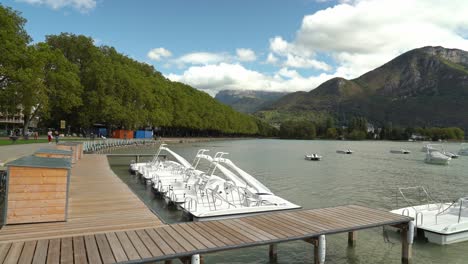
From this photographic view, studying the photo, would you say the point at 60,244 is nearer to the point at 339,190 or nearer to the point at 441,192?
the point at 339,190

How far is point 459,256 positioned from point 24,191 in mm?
14357

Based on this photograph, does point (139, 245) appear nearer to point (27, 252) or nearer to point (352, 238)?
point (27, 252)

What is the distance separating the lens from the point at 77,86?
63.9 metres

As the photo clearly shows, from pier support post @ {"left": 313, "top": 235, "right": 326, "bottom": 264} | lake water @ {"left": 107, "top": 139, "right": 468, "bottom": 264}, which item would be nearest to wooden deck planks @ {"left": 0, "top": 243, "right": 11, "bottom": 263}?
lake water @ {"left": 107, "top": 139, "right": 468, "bottom": 264}

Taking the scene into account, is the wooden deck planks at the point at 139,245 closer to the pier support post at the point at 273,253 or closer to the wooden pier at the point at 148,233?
the wooden pier at the point at 148,233

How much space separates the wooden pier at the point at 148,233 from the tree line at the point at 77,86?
36.2m

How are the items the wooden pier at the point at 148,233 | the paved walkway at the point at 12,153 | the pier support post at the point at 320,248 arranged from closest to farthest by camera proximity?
the wooden pier at the point at 148,233 < the pier support post at the point at 320,248 < the paved walkway at the point at 12,153

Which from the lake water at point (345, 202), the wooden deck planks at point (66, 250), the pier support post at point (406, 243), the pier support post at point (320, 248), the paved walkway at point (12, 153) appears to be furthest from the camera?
the paved walkway at point (12, 153)

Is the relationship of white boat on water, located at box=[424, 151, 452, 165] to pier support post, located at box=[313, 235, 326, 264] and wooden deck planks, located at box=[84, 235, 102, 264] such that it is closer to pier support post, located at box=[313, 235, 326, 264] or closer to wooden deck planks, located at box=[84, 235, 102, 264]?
pier support post, located at box=[313, 235, 326, 264]

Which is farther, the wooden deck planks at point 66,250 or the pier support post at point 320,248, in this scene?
the pier support post at point 320,248

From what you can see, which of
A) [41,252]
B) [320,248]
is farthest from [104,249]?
[320,248]

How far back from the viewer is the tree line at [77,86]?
4362 cm

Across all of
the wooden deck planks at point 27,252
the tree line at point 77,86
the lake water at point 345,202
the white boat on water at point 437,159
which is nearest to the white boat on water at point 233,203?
the lake water at point 345,202

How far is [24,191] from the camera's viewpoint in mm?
10234
